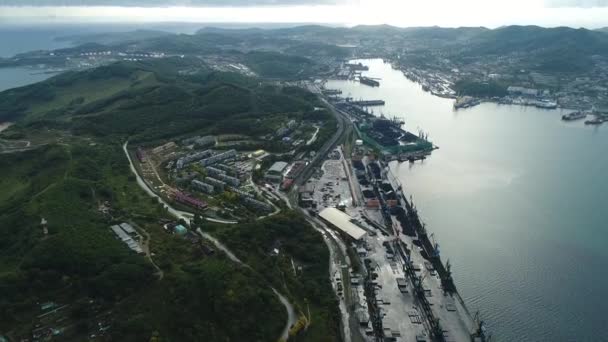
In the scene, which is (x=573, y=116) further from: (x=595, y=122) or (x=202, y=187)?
(x=202, y=187)

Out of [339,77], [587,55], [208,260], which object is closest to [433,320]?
[208,260]

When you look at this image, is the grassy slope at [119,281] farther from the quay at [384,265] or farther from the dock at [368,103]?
the dock at [368,103]

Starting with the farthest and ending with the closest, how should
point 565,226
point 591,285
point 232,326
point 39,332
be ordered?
point 565,226 < point 591,285 < point 232,326 < point 39,332

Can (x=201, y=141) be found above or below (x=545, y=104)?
below

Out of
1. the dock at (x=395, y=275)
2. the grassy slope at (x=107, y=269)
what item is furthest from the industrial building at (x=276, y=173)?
the grassy slope at (x=107, y=269)

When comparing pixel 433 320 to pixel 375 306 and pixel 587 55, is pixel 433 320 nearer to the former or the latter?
pixel 375 306

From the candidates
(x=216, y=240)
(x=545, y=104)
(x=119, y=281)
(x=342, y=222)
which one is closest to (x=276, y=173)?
(x=342, y=222)
